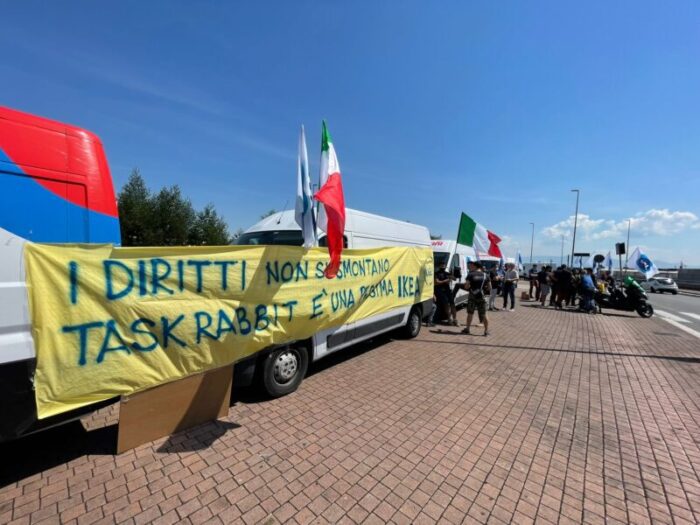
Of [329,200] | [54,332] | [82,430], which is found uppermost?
[329,200]

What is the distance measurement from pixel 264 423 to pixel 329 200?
2.65 m

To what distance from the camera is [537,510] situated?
2586 mm

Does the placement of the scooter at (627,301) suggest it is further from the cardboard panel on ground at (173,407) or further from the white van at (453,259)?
the cardboard panel on ground at (173,407)

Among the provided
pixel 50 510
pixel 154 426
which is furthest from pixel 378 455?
pixel 50 510

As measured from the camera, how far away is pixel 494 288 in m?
14.7

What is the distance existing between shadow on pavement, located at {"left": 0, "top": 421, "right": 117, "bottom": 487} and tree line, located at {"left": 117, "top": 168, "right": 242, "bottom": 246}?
28520 mm

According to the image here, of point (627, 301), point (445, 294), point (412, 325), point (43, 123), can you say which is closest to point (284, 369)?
point (43, 123)

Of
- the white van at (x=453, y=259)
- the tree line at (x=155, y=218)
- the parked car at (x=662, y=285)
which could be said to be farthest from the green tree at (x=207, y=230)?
the parked car at (x=662, y=285)

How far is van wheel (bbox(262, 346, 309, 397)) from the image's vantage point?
13.7ft

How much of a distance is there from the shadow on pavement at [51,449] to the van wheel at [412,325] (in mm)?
A: 5684

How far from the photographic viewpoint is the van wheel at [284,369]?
4172 mm

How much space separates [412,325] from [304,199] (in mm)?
4786

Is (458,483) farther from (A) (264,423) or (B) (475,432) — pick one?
(A) (264,423)

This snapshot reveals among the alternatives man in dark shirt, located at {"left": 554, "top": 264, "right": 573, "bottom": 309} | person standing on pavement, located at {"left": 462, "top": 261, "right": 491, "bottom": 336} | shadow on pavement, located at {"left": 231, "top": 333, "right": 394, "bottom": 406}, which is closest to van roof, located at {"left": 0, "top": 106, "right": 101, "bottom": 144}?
shadow on pavement, located at {"left": 231, "top": 333, "right": 394, "bottom": 406}
